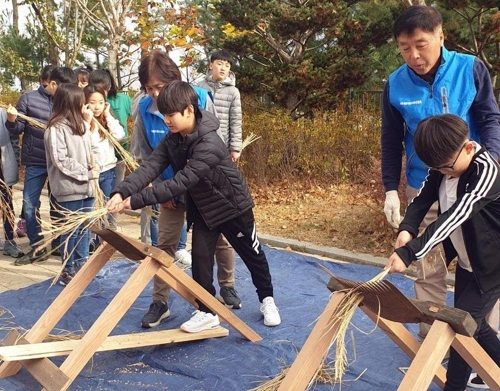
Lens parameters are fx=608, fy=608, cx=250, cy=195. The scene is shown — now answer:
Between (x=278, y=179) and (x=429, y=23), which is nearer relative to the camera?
(x=429, y=23)

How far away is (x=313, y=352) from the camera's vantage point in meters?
2.32

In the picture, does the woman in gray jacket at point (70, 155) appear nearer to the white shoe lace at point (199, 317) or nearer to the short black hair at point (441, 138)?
the white shoe lace at point (199, 317)

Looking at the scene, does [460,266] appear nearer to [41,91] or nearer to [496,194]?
[496,194]

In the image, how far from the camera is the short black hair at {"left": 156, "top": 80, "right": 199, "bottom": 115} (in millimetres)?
3062

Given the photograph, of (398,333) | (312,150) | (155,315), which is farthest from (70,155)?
(312,150)

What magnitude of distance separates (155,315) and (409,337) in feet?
5.98

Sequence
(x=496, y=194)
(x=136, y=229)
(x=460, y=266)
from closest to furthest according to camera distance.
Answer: (x=496, y=194), (x=460, y=266), (x=136, y=229)

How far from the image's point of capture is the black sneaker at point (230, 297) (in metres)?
4.05

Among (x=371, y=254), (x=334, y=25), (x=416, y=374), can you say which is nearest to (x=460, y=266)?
(x=416, y=374)

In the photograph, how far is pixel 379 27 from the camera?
960 centimetres

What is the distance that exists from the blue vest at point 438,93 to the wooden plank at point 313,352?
3.46 ft

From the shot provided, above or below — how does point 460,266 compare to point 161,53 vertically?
below

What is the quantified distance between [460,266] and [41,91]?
13.1 ft

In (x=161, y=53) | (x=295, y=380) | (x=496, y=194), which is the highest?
(x=161, y=53)
